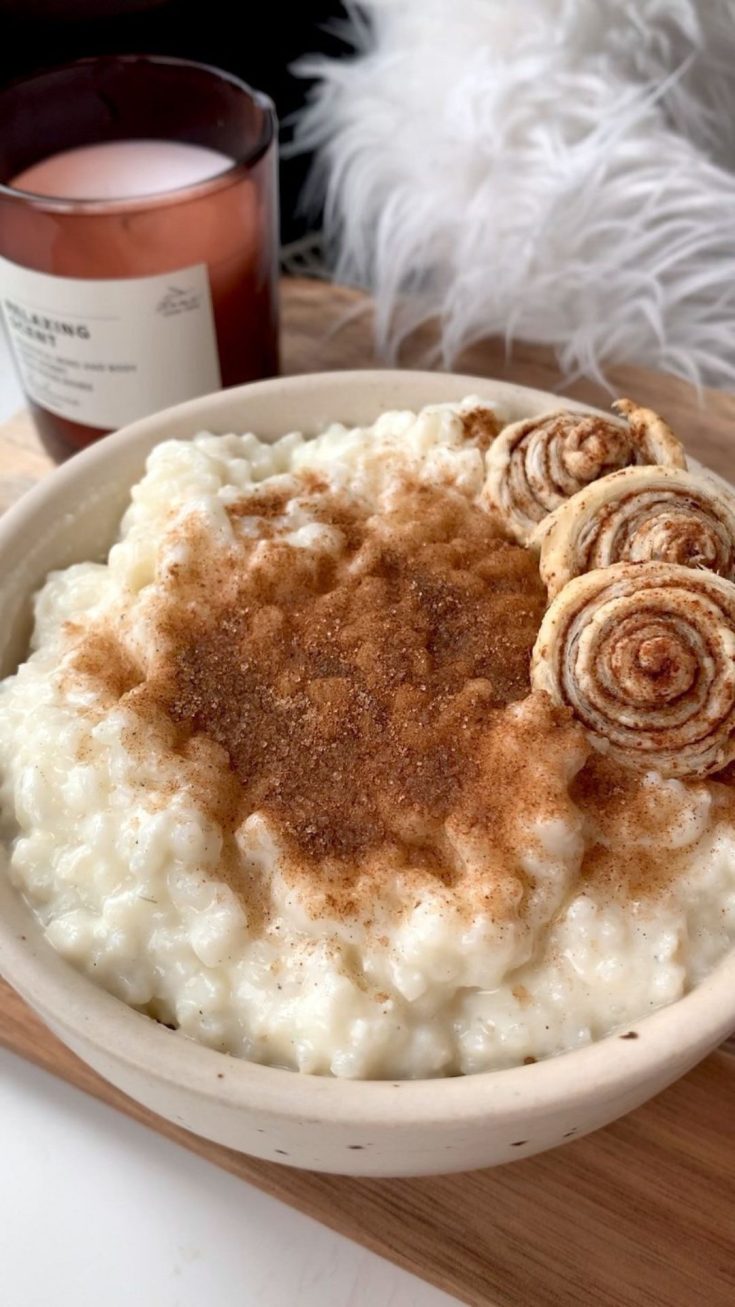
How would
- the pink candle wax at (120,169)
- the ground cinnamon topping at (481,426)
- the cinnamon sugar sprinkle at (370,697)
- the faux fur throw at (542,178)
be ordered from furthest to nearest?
the faux fur throw at (542,178)
the pink candle wax at (120,169)
the ground cinnamon topping at (481,426)
the cinnamon sugar sprinkle at (370,697)

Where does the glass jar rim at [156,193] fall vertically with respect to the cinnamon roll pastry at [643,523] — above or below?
above

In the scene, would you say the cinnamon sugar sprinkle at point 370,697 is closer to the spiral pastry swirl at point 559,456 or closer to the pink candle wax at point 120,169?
the spiral pastry swirl at point 559,456

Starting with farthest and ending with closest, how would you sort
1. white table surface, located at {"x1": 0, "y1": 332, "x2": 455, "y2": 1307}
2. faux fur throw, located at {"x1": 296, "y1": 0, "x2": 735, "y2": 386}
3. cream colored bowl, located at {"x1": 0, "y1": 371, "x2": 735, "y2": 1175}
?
faux fur throw, located at {"x1": 296, "y1": 0, "x2": 735, "y2": 386}
white table surface, located at {"x1": 0, "y1": 332, "x2": 455, "y2": 1307}
cream colored bowl, located at {"x1": 0, "y1": 371, "x2": 735, "y2": 1175}

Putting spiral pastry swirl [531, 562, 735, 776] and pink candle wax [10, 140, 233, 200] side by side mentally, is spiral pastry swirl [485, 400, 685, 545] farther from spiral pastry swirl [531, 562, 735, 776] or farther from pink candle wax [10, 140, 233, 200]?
pink candle wax [10, 140, 233, 200]

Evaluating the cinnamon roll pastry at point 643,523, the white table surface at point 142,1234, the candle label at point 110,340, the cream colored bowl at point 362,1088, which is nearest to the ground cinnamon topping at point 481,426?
the cinnamon roll pastry at point 643,523

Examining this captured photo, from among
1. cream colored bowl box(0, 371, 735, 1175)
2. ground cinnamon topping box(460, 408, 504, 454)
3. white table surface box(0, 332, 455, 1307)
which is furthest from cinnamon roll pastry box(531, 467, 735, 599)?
white table surface box(0, 332, 455, 1307)

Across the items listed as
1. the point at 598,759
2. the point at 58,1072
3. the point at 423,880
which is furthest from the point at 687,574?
the point at 58,1072

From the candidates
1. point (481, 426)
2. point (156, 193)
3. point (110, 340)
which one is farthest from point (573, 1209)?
point (156, 193)
